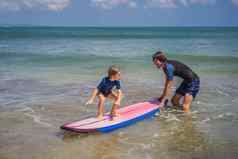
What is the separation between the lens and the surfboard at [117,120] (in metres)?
7.04

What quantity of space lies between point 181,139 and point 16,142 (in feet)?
10.2

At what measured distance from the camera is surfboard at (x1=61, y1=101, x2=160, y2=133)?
704 centimetres

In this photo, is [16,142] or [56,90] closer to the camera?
[16,142]

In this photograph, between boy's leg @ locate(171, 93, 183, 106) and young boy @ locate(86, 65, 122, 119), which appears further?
boy's leg @ locate(171, 93, 183, 106)

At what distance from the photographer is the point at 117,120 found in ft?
24.9

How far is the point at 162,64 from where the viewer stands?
26.1 ft

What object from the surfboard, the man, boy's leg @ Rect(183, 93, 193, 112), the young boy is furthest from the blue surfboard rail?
boy's leg @ Rect(183, 93, 193, 112)

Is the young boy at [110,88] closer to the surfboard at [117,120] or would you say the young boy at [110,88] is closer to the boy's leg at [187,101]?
the surfboard at [117,120]

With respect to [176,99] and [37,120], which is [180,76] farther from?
[37,120]

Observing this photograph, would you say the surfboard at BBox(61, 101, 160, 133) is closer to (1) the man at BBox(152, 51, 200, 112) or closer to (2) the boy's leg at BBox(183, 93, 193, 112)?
(1) the man at BBox(152, 51, 200, 112)

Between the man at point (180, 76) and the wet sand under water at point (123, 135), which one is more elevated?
the man at point (180, 76)

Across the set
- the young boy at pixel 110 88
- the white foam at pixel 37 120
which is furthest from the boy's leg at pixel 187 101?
the white foam at pixel 37 120

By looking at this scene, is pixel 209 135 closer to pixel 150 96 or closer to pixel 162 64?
pixel 162 64

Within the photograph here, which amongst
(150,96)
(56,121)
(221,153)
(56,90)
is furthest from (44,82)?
(221,153)
